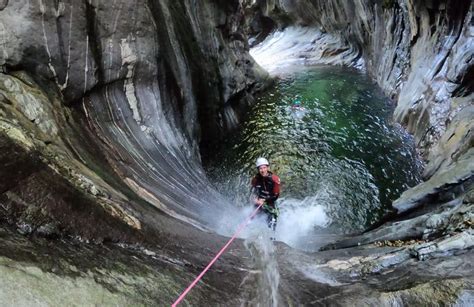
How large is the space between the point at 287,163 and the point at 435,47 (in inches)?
346

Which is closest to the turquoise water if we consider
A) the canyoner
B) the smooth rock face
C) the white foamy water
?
the white foamy water

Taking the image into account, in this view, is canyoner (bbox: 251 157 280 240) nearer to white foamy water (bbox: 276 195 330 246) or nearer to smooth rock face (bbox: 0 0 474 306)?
smooth rock face (bbox: 0 0 474 306)

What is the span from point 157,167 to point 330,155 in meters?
9.76

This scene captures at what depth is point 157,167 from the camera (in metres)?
10.1

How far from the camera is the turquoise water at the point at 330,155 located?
14.1 metres

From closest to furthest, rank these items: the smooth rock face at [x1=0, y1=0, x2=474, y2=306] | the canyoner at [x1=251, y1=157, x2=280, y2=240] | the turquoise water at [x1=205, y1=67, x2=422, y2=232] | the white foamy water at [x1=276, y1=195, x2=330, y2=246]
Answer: the smooth rock face at [x1=0, y1=0, x2=474, y2=306]
the canyoner at [x1=251, y1=157, x2=280, y2=240]
the white foamy water at [x1=276, y1=195, x2=330, y2=246]
the turquoise water at [x1=205, y1=67, x2=422, y2=232]

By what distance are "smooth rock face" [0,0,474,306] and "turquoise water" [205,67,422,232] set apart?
140 centimetres

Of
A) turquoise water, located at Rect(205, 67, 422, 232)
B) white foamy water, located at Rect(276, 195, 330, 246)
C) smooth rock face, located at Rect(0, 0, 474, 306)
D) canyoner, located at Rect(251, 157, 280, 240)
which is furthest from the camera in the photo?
turquoise water, located at Rect(205, 67, 422, 232)

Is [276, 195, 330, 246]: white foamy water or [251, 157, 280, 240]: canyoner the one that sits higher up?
[251, 157, 280, 240]: canyoner

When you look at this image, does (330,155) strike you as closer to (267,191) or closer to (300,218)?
(300,218)

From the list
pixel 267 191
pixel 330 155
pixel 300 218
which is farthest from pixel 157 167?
pixel 330 155

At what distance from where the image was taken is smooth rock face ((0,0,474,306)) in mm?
4348

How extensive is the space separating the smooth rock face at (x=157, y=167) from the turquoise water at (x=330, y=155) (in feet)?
4.60

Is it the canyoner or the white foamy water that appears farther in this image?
the white foamy water
